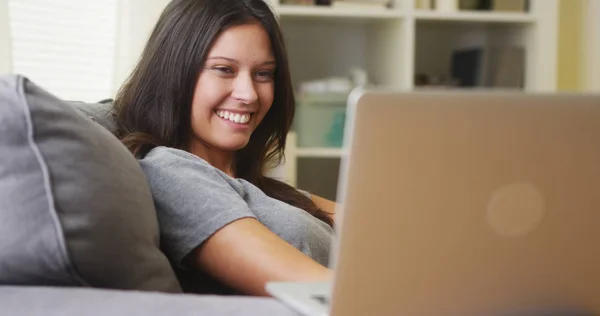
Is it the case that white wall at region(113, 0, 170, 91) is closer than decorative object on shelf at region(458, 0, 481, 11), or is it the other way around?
white wall at region(113, 0, 170, 91)

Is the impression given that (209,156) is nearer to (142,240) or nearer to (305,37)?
(142,240)

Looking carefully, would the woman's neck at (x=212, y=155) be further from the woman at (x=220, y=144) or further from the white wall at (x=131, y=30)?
the white wall at (x=131, y=30)

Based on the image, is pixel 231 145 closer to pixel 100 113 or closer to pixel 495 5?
pixel 100 113

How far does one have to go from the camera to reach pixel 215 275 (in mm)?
1176

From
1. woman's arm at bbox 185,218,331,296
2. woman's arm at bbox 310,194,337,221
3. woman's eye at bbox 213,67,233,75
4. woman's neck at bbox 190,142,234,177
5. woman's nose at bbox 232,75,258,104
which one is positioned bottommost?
woman's arm at bbox 310,194,337,221

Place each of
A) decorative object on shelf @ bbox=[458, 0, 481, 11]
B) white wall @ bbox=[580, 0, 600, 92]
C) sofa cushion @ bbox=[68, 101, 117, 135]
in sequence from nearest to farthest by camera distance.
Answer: sofa cushion @ bbox=[68, 101, 117, 135] < decorative object on shelf @ bbox=[458, 0, 481, 11] < white wall @ bbox=[580, 0, 600, 92]

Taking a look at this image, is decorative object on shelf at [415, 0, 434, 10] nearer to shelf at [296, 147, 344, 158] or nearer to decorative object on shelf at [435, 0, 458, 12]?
decorative object on shelf at [435, 0, 458, 12]

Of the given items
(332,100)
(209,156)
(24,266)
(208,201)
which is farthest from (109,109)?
(332,100)

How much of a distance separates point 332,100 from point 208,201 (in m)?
1.99

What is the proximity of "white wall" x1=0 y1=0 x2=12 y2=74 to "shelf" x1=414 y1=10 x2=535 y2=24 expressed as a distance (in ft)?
4.70

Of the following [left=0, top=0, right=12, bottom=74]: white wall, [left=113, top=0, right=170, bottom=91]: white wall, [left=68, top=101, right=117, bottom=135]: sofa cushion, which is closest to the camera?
[left=68, top=101, right=117, bottom=135]: sofa cushion

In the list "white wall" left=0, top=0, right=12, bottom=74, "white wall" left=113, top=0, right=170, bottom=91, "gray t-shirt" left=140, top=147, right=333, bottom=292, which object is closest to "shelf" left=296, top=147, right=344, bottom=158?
"white wall" left=113, top=0, right=170, bottom=91

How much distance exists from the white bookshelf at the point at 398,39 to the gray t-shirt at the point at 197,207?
169 cm

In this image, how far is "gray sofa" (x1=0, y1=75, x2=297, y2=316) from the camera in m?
0.79
